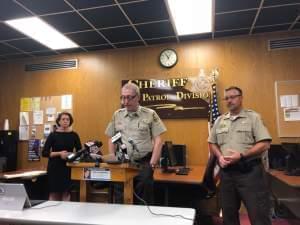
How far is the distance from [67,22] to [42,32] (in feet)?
2.13

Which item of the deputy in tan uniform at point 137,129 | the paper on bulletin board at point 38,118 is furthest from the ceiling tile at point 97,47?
the deputy in tan uniform at point 137,129

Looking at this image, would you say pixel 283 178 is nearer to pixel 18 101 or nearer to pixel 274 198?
pixel 274 198

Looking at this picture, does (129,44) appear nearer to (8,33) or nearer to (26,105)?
(8,33)

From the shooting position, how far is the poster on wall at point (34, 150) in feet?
17.4

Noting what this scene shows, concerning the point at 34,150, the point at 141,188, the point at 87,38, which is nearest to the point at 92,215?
the point at 141,188

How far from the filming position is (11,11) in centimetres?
361

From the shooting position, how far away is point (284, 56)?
4.43 meters

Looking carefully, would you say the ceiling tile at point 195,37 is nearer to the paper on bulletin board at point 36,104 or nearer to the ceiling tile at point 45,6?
the ceiling tile at point 45,6

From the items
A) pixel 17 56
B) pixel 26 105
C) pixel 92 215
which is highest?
pixel 17 56

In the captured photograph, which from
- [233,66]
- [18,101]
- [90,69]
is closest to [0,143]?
[18,101]

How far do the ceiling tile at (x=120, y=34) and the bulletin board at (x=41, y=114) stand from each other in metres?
1.52

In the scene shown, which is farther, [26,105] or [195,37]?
[26,105]

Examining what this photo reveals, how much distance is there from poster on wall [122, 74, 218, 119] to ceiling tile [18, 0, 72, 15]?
1861mm

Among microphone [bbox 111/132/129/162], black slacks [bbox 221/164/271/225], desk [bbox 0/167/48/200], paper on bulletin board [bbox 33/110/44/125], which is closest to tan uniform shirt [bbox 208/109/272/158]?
black slacks [bbox 221/164/271/225]
